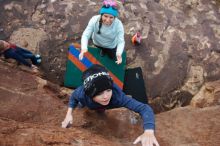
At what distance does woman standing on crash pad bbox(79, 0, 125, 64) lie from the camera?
396 cm

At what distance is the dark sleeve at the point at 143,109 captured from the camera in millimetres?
2552

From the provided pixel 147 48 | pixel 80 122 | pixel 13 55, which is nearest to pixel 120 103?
pixel 80 122

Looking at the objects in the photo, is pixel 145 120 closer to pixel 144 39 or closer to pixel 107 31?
pixel 107 31

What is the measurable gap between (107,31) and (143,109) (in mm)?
1735

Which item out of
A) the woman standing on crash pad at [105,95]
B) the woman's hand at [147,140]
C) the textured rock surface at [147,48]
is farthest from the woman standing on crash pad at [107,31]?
the woman's hand at [147,140]

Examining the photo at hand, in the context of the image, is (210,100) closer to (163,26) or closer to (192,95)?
(192,95)

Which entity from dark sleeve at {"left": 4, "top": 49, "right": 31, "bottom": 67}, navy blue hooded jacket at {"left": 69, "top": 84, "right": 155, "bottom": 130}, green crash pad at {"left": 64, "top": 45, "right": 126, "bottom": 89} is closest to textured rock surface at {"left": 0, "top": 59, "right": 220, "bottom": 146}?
navy blue hooded jacket at {"left": 69, "top": 84, "right": 155, "bottom": 130}

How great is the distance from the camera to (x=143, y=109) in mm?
2695

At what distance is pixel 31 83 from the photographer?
12.5 feet

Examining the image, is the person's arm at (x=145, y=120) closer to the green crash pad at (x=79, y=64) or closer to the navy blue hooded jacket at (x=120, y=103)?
the navy blue hooded jacket at (x=120, y=103)

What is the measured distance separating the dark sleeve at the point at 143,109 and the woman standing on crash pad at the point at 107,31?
1.20 metres

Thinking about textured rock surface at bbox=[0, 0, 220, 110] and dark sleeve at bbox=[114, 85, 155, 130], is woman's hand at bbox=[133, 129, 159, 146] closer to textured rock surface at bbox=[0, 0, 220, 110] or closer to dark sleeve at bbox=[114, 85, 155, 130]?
dark sleeve at bbox=[114, 85, 155, 130]

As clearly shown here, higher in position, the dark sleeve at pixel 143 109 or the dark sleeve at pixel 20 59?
→ the dark sleeve at pixel 20 59

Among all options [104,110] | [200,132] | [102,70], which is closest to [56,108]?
[104,110]
